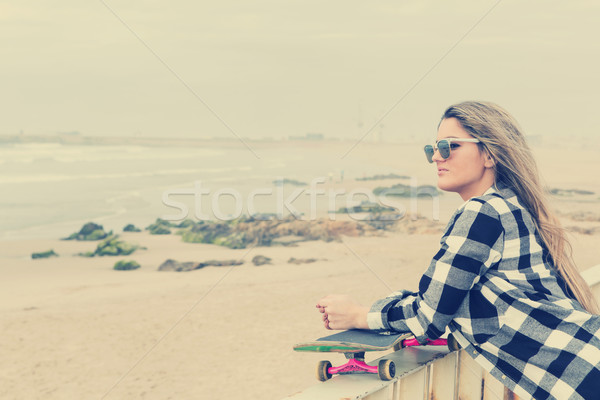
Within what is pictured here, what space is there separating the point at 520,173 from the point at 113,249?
1298cm

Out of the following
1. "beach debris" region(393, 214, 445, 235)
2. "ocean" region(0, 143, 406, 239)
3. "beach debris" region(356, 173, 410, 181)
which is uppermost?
"beach debris" region(356, 173, 410, 181)

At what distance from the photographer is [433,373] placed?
5.97 feet

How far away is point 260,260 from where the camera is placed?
1242 cm

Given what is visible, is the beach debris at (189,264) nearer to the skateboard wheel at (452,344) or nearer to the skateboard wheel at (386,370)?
the skateboard wheel at (452,344)

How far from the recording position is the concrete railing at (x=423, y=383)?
1.50 meters

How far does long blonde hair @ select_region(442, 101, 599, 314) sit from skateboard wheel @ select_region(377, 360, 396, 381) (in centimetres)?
50

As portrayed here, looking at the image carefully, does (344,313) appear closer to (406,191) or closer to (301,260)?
(301,260)

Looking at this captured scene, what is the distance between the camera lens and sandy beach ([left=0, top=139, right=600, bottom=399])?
20.3 feet

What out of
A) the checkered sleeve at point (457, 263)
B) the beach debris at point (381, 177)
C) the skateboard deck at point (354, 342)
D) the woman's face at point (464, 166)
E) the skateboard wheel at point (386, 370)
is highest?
the woman's face at point (464, 166)

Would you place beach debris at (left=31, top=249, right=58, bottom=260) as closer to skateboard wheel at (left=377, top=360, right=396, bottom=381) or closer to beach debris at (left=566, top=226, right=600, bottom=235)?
beach debris at (left=566, top=226, right=600, bottom=235)

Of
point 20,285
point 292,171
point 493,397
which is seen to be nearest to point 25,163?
point 292,171

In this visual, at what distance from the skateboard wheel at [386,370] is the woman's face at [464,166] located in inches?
19.1

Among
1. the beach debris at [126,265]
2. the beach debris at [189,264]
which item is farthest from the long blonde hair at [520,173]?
the beach debris at [126,265]

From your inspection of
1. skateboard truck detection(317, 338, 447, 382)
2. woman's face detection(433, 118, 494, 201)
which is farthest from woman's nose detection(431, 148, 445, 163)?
skateboard truck detection(317, 338, 447, 382)
